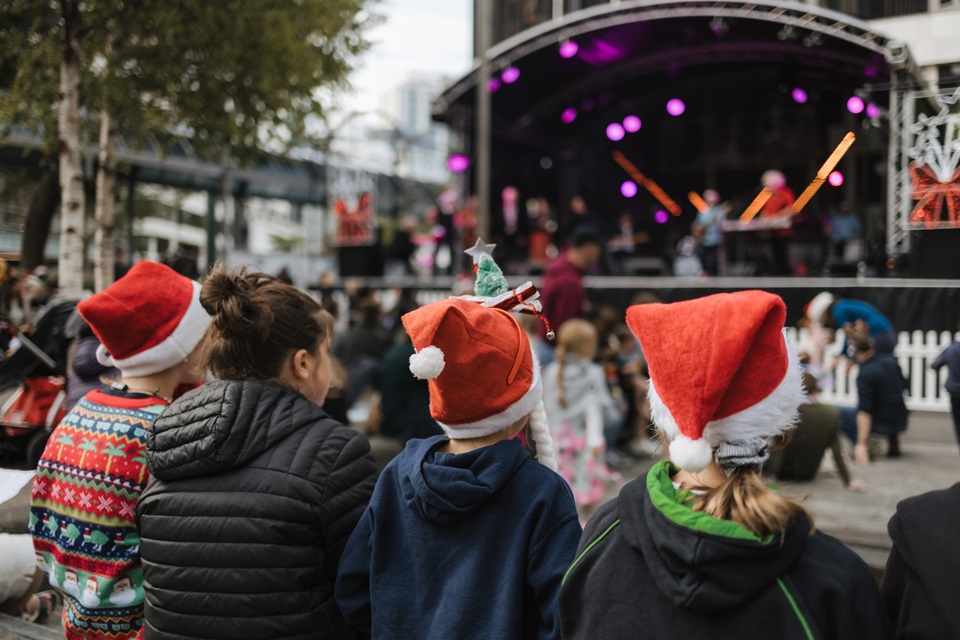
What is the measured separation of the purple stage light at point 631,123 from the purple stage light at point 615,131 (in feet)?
0.48

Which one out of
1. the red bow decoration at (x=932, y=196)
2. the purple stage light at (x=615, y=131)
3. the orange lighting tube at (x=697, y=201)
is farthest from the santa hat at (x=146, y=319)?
the purple stage light at (x=615, y=131)

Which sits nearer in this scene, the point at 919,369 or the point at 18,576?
the point at 18,576

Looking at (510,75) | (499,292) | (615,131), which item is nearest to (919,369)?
(499,292)

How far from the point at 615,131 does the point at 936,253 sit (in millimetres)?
15666

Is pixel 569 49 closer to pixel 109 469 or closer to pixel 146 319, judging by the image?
pixel 146 319

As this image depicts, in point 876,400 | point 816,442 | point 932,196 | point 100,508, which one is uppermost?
point 932,196

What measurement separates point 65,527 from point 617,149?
19823 mm

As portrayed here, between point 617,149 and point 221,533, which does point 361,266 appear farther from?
point 221,533

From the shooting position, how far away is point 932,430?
741 centimetres

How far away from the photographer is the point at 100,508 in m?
2.24

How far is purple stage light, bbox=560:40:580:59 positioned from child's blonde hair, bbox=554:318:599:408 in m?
11.0

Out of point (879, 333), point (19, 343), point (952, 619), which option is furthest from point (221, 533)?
point (879, 333)

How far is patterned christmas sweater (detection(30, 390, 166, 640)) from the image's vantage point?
2.24 metres

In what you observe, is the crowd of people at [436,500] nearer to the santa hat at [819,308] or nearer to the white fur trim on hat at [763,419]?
the white fur trim on hat at [763,419]
